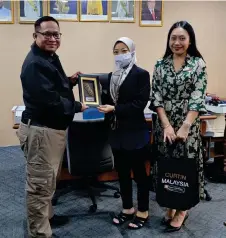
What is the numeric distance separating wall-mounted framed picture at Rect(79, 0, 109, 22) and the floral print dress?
2.11 metres

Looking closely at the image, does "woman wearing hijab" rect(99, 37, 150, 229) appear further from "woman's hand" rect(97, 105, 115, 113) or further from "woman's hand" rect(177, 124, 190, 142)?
"woman's hand" rect(177, 124, 190, 142)

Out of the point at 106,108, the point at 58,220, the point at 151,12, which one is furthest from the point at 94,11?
the point at 58,220

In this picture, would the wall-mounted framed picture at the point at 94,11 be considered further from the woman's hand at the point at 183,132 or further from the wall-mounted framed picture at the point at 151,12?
the woman's hand at the point at 183,132

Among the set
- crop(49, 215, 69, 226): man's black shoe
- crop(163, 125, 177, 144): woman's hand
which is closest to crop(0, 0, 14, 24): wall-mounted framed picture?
crop(49, 215, 69, 226): man's black shoe

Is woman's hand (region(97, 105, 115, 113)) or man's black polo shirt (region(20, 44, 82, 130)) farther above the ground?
man's black polo shirt (region(20, 44, 82, 130))

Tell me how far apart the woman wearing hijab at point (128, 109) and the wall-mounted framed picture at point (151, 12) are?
2198mm

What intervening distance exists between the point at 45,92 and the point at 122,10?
8.77 feet

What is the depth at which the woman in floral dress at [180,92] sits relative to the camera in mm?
2135

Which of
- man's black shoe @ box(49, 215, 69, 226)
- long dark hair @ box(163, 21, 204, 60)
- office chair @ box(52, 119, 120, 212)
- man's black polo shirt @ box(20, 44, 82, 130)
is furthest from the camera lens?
office chair @ box(52, 119, 120, 212)

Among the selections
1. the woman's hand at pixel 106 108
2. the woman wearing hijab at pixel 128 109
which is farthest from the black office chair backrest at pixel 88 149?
the woman's hand at pixel 106 108

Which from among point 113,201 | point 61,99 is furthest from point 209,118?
point 61,99

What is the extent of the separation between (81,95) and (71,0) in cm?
219

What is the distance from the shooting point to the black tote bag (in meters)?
2.16

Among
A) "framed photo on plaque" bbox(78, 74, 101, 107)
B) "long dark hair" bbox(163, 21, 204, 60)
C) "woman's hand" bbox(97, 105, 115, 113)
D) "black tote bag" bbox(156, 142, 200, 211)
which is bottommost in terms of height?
"black tote bag" bbox(156, 142, 200, 211)
